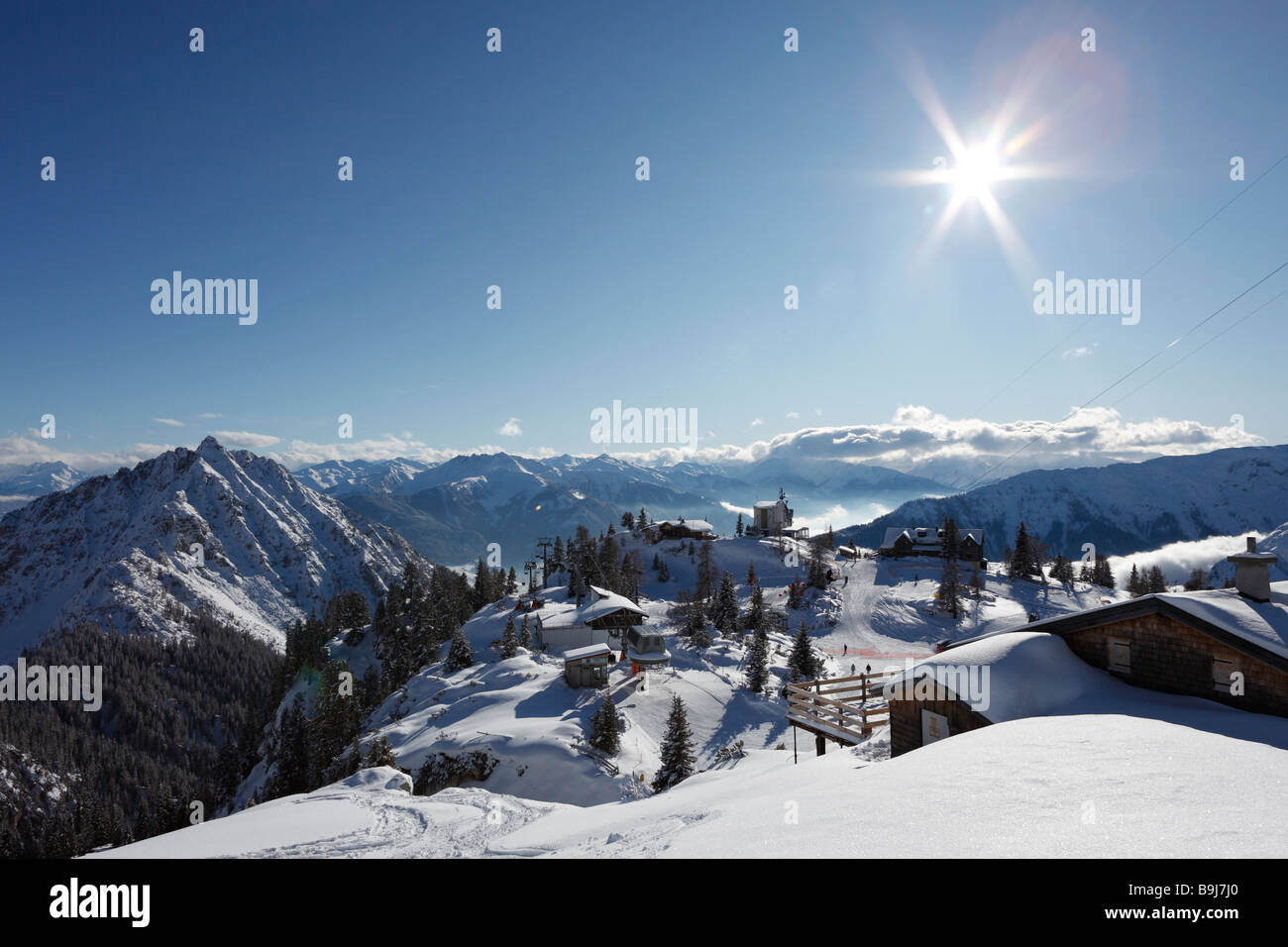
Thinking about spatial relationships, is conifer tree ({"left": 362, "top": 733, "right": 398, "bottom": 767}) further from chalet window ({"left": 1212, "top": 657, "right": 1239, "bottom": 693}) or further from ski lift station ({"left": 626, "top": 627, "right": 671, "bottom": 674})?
chalet window ({"left": 1212, "top": 657, "right": 1239, "bottom": 693})

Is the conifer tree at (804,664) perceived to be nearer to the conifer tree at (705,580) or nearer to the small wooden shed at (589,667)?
the small wooden shed at (589,667)

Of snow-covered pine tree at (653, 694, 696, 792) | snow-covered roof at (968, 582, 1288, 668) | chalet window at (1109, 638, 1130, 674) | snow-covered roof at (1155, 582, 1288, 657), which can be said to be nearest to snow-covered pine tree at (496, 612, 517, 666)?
snow-covered pine tree at (653, 694, 696, 792)

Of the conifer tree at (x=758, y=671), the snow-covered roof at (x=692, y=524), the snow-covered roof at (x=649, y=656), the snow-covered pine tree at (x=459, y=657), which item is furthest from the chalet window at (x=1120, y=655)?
the snow-covered roof at (x=692, y=524)

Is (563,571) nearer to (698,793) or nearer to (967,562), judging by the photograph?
(967,562)

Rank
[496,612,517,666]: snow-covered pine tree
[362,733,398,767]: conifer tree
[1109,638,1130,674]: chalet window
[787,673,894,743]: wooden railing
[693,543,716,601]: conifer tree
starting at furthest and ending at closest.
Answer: [693,543,716,601]: conifer tree
[496,612,517,666]: snow-covered pine tree
[362,733,398,767]: conifer tree
[787,673,894,743]: wooden railing
[1109,638,1130,674]: chalet window
